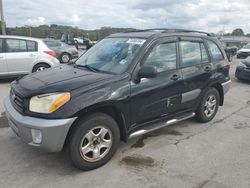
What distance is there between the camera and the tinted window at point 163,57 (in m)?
4.16

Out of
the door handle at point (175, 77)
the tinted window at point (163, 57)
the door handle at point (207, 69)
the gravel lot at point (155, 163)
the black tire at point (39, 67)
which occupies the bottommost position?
the gravel lot at point (155, 163)

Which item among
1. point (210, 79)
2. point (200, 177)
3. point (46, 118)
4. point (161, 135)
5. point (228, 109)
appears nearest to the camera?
point (46, 118)

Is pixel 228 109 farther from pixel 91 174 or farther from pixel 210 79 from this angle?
pixel 91 174

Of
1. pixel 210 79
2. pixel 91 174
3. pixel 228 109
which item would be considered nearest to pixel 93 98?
pixel 91 174

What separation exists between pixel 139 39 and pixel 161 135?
1688 millimetres

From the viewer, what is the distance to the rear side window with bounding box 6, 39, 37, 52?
8784 mm

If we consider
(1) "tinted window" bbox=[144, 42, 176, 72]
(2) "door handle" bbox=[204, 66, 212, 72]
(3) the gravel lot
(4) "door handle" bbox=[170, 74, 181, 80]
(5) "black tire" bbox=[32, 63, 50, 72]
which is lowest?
(3) the gravel lot

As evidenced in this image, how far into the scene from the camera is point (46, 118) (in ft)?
10.6

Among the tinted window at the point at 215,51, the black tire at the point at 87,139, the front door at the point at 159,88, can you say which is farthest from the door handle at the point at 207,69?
the black tire at the point at 87,139

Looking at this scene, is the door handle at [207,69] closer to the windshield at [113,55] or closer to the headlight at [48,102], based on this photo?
the windshield at [113,55]

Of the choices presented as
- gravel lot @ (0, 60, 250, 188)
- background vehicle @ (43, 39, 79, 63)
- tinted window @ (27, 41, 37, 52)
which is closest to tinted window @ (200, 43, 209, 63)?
gravel lot @ (0, 60, 250, 188)

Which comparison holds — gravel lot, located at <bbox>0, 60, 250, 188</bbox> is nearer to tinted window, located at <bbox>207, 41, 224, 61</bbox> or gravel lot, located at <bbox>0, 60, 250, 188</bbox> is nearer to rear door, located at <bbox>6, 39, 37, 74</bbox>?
tinted window, located at <bbox>207, 41, 224, 61</bbox>

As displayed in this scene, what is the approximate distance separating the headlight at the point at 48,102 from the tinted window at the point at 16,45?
6173 millimetres

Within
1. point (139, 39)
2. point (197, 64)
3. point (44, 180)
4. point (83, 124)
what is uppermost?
point (139, 39)
